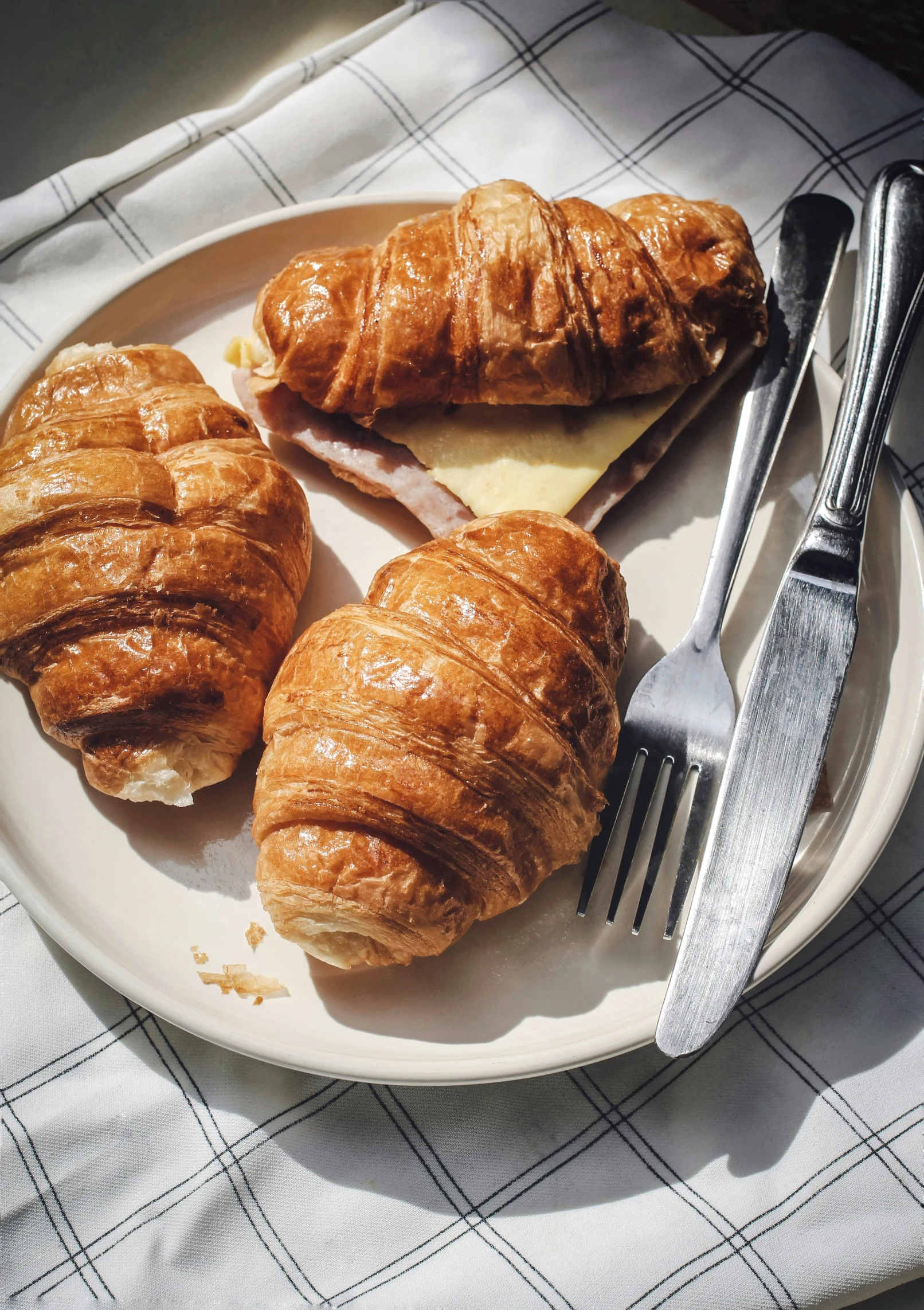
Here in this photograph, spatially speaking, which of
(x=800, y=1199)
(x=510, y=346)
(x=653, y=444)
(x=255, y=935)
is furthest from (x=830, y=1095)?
(x=510, y=346)

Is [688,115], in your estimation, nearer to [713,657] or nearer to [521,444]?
[521,444]

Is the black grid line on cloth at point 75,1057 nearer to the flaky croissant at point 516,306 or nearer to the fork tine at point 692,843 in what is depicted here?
the fork tine at point 692,843

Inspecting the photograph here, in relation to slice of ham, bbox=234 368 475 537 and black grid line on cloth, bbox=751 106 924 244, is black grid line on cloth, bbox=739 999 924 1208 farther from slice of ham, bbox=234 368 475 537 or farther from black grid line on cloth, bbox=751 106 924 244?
black grid line on cloth, bbox=751 106 924 244

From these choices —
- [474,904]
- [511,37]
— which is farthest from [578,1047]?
[511,37]

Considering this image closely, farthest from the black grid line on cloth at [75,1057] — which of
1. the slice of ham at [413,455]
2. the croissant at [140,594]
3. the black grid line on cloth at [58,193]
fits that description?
the black grid line on cloth at [58,193]

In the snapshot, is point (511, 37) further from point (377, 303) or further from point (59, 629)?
point (59, 629)
